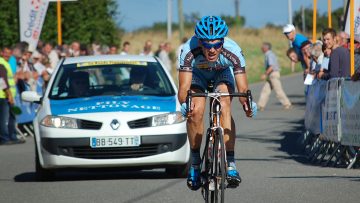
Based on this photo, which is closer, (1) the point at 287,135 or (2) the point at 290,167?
(2) the point at 290,167

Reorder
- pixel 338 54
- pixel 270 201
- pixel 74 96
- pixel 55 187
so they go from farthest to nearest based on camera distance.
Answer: pixel 338 54 < pixel 74 96 < pixel 55 187 < pixel 270 201

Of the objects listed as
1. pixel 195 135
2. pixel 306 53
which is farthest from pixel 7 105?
pixel 195 135

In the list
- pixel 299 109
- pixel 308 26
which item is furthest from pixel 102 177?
pixel 308 26

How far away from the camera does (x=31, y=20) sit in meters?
26.0

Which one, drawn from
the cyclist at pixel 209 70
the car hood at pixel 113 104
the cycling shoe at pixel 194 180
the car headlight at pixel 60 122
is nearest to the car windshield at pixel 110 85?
the car hood at pixel 113 104

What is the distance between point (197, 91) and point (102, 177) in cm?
474

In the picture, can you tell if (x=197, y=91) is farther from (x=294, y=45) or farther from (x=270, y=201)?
(x=294, y=45)

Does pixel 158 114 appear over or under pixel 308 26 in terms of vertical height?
over

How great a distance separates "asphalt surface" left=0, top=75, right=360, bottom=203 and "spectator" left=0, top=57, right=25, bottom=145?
1.81 metres

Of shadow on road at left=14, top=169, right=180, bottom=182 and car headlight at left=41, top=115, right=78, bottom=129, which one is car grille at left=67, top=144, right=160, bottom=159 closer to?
car headlight at left=41, top=115, right=78, bottom=129

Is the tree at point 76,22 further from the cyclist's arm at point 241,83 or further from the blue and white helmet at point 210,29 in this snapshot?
the blue and white helmet at point 210,29

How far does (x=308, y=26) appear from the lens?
12294 cm

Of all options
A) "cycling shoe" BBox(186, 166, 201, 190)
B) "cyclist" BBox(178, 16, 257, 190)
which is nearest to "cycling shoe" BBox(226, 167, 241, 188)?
"cyclist" BBox(178, 16, 257, 190)

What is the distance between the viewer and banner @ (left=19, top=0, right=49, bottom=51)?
25.9 m
